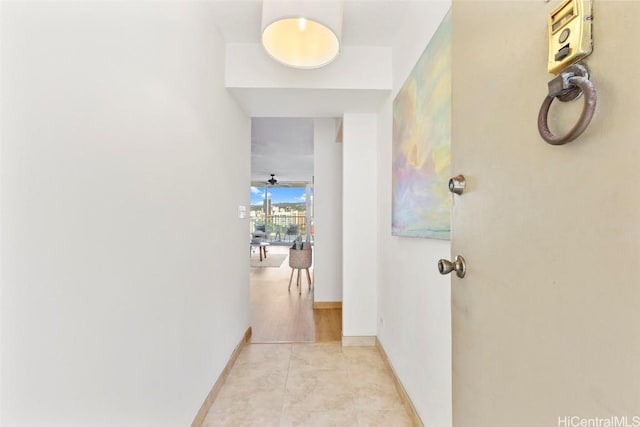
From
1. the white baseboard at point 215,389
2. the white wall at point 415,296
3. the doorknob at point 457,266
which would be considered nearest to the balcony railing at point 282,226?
the white baseboard at point 215,389

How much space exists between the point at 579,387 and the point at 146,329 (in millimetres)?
1275

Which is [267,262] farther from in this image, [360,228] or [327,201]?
[360,228]

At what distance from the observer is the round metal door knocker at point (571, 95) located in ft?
1.48

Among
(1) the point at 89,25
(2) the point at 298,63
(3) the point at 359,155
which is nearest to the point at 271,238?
(3) the point at 359,155

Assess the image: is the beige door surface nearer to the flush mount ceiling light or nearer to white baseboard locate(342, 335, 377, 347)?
the flush mount ceiling light

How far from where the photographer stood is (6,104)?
638 mm

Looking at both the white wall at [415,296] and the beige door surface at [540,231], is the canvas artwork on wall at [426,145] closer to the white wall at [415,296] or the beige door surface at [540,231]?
the white wall at [415,296]

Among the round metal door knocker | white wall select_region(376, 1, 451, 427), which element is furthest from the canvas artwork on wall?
the round metal door knocker

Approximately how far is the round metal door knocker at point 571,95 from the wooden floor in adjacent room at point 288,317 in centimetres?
268

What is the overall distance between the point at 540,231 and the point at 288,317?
3242 millimetres

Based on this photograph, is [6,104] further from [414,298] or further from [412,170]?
[414,298]

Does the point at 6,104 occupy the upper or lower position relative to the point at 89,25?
lower

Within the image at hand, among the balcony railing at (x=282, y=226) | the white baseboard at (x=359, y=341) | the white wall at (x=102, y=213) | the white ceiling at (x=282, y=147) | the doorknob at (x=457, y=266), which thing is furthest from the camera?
the balcony railing at (x=282, y=226)

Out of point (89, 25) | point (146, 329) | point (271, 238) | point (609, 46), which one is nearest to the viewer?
point (609, 46)
